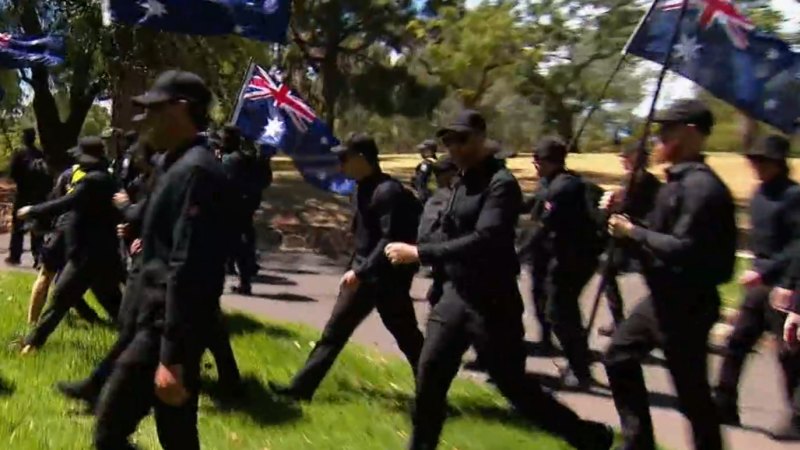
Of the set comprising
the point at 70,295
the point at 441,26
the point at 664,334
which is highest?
the point at 664,334

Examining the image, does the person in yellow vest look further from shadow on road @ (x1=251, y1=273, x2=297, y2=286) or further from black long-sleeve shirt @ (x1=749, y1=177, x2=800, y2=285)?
shadow on road @ (x1=251, y1=273, x2=297, y2=286)

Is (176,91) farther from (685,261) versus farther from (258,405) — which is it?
(258,405)

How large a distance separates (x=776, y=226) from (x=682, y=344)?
Answer: 2.14 m

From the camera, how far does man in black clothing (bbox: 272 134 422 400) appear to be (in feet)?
22.8

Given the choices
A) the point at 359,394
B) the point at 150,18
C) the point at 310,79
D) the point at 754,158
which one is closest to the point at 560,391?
the point at 359,394

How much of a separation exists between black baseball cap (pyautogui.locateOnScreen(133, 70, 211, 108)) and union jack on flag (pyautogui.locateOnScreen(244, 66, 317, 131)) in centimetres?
537

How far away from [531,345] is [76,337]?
3694 mm

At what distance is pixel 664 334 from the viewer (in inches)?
213

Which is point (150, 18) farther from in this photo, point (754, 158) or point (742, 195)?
point (742, 195)

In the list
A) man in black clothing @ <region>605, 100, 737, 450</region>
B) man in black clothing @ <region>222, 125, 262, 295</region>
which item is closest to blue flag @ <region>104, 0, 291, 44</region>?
man in black clothing @ <region>222, 125, 262, 295</region>

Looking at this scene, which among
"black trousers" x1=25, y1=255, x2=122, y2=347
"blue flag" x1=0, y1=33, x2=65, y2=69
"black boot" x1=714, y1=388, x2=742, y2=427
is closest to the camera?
"black boot" x1=714, y1=388, x2=742, y2=427

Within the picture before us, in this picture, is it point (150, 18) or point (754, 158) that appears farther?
point (150, 18)

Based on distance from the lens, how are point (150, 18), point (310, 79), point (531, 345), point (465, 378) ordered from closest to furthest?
point (465, 378) < point (150, 18) < point (531, 345) < point (310, 79)

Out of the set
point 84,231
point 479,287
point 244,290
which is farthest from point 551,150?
point 244,290
